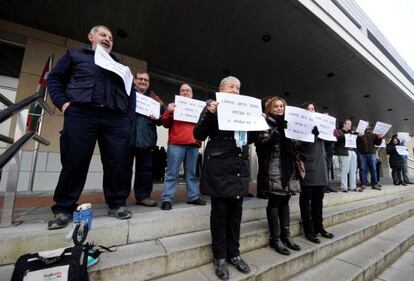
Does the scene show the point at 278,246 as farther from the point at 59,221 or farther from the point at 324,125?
the point at 59,221

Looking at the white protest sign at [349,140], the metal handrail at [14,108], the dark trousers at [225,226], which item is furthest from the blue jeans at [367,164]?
the metal handrail at [14,108]

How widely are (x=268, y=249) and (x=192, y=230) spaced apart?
31.7 inches

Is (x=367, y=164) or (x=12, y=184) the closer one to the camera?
(x=12, y=184)

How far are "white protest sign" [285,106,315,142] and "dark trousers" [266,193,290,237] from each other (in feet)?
2.22

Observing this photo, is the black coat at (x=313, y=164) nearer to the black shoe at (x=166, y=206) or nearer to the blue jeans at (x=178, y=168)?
the blue jeans at (x=178, y=168)

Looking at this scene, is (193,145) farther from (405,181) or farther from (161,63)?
(405,181)

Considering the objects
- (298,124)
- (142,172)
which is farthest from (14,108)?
(298,124)

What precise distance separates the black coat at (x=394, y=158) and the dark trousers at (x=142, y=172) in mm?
8181

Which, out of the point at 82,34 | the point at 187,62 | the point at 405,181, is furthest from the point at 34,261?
the point at 405,181

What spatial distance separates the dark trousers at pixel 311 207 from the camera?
2496 millimetres

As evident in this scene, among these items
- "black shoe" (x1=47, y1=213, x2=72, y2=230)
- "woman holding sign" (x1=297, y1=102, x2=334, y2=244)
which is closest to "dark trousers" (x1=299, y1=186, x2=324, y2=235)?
"woman holding sign" (x1=297, y1=102, x2=334, y2=244)

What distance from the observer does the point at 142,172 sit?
258cm

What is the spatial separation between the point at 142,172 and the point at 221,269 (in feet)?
4.76

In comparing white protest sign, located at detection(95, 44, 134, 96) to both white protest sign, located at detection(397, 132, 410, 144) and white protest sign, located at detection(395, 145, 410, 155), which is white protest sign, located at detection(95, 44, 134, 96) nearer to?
white protest sign, located at detection(397, 132, 410, 144)
